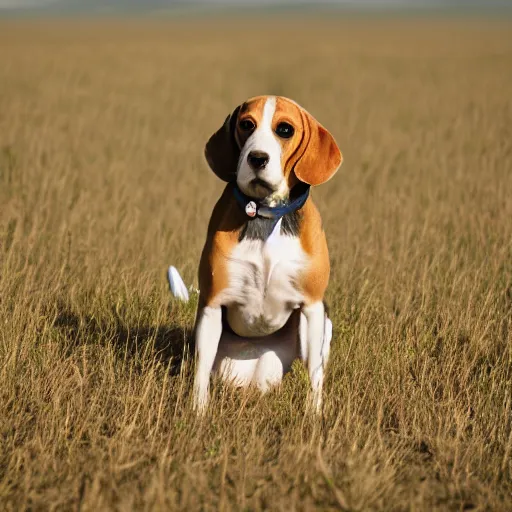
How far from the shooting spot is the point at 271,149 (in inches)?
129

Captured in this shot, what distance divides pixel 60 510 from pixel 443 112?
10960 mm

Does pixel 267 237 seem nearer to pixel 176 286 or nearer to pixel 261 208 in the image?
pixel 261 208

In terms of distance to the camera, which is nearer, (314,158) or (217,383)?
(314,158)

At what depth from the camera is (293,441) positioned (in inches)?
141

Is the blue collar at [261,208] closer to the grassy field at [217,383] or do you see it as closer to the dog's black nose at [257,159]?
the dog's black nose at [257,159]

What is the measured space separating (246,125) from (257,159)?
0.81 ft

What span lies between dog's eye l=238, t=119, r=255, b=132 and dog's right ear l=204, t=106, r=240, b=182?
10 centimetres

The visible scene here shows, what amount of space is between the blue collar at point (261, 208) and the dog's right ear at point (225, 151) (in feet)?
0.34

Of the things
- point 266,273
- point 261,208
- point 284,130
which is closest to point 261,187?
point 261,208

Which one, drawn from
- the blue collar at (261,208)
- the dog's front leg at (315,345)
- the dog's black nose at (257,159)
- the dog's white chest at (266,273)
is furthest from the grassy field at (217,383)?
the dog's black nose at (257,159)

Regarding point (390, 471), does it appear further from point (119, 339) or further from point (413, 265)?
point (413, 265)

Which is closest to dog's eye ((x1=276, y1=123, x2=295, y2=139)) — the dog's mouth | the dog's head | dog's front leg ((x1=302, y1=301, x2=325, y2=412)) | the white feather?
the dog's head

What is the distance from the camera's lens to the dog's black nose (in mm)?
3244

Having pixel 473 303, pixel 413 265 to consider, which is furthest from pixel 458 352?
pixel 413 265
